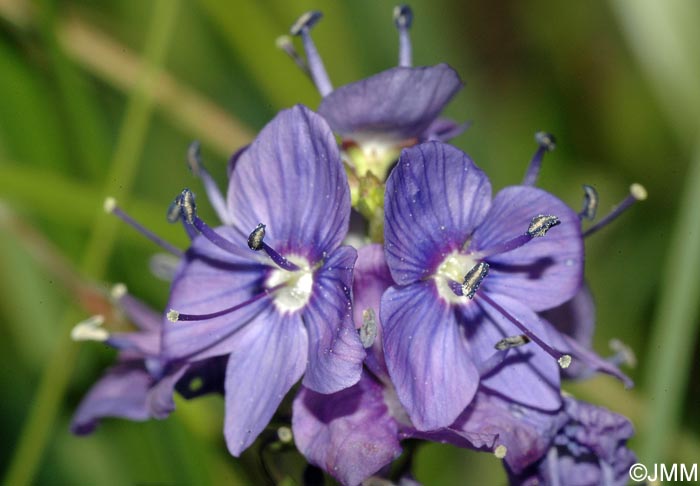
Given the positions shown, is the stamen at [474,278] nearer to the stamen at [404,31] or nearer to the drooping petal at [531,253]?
the drooping petal at [531,253]

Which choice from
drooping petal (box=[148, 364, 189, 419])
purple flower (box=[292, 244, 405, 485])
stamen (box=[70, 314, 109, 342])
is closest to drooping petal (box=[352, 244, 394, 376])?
purple flower (box=[292, 244, 405, 485])

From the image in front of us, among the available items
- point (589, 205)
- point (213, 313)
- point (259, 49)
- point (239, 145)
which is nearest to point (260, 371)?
point (213, 313)

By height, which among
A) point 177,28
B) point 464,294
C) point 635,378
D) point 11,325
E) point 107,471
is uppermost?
point 177,28

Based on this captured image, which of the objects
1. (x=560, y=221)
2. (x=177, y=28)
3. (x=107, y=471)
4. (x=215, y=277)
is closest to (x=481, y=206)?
(x=560, y=221)

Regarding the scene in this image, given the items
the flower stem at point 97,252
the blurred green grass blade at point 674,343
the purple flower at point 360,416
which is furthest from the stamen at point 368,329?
the flower stem at point 97,252

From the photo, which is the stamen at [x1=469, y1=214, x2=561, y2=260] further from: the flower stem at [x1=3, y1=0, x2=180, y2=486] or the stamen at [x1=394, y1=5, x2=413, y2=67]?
the flower stem at [x1=3, y1=0, x2=180, y2=486]

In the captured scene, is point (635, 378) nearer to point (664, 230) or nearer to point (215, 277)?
point (664, 230)
